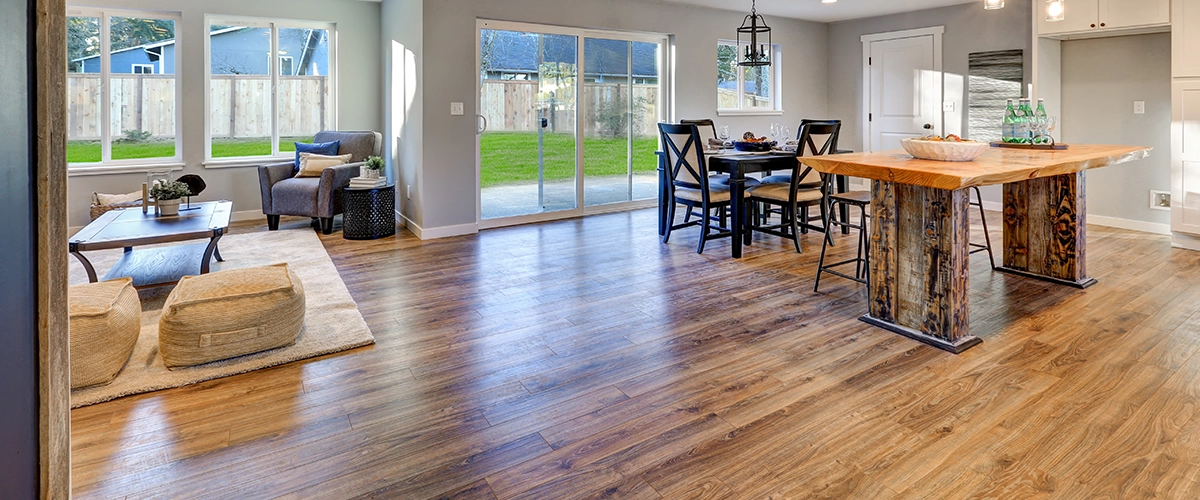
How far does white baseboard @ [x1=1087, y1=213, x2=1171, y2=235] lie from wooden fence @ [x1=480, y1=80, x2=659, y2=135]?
4.32 m

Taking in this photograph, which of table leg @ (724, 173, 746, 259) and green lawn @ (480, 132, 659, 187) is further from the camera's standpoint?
green lawn @ (480, 132, 659, 187)

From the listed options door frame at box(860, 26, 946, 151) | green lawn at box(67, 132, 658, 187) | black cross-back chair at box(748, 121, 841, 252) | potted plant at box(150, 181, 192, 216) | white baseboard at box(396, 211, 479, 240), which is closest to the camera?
potted plant at box(150, 181, 192, 216)

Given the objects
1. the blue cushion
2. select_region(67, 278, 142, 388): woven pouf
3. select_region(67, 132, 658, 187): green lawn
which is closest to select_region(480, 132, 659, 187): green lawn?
select_region(67, 132, 658, 187): green lawn

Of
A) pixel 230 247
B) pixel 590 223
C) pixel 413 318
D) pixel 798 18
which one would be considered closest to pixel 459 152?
pixel 590 223

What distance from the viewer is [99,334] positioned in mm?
2480

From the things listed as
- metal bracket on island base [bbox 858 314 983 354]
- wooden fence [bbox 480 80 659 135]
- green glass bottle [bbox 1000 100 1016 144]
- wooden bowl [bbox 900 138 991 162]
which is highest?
wooden fence [bbox 480 80 659 135]

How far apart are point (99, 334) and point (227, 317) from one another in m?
0.42

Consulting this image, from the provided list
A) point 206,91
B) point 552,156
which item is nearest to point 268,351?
point 552,156

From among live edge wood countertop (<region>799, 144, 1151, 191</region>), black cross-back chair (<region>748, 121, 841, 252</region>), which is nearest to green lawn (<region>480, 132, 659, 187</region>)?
black cross-back chair (<region>748, 121, 841, 252</region>)

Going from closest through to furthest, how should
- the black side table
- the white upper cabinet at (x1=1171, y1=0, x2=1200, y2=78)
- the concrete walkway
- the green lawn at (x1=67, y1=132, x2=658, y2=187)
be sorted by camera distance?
the white upper cabinet at (x1=1171, y1=0, x2=1200, y2=78)
the black side table
the green lawn at (x1=67, y1=132, x2=658, y2=187)
the concrete walkway

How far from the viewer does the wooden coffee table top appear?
361 cm

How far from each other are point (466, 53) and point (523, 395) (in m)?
4.12

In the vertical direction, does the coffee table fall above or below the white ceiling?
below

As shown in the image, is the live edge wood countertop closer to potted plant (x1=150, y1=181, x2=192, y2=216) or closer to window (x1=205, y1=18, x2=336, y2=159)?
potted plant (x1=150, y1=181, x2=192, y2=216)
